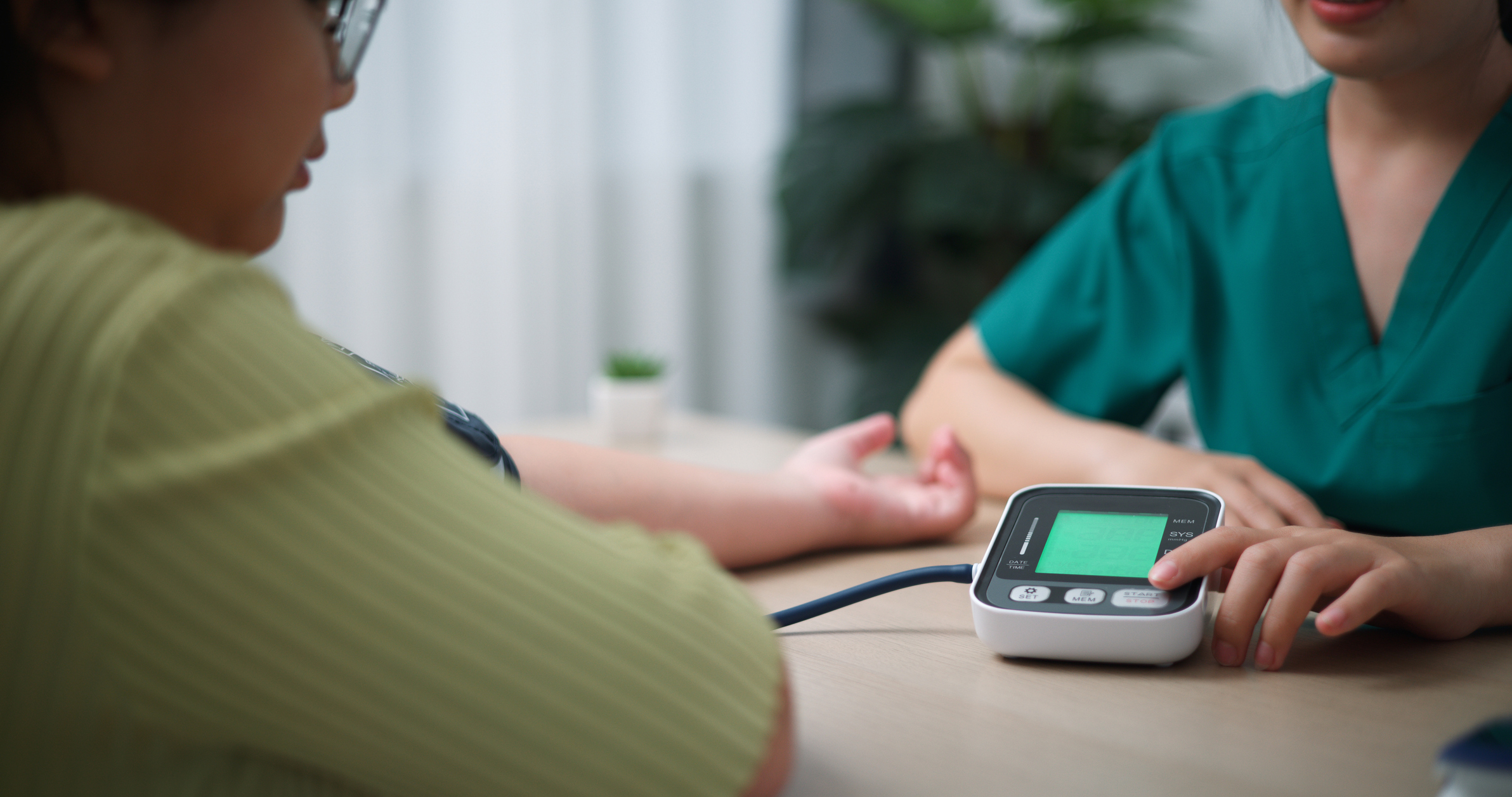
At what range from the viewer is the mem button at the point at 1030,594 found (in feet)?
1.82

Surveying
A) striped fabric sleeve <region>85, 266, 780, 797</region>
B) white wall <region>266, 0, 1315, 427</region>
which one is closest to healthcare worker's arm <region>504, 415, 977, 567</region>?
striped fabric sleeve <region>85, 266, 780, 797</region>

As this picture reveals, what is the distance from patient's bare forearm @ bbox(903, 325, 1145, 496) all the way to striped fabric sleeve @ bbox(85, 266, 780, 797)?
569 mm

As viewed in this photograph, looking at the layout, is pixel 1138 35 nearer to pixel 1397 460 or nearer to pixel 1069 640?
pixel 1397 460

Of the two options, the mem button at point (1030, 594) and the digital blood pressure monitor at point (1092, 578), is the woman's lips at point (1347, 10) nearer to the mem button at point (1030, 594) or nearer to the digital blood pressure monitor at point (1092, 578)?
the digital blood pressure monitor at point (1092, 578)

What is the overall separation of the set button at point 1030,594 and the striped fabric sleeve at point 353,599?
209mm

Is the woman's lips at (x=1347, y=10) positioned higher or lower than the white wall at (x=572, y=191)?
higher

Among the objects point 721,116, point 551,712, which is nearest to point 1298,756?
point 551,712

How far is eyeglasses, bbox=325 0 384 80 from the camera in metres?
0.48

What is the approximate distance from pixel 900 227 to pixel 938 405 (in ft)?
5.23

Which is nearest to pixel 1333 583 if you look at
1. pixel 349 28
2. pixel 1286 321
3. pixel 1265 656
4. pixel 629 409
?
pixel 1265 656

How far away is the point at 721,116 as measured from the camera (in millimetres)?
2391

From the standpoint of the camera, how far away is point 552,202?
2137 mm

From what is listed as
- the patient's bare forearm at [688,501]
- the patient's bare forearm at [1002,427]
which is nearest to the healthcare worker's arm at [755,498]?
the patient's bare forearm at [688,501]

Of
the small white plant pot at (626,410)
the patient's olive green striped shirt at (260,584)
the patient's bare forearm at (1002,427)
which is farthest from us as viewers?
the small white plant pot at (626,410)
